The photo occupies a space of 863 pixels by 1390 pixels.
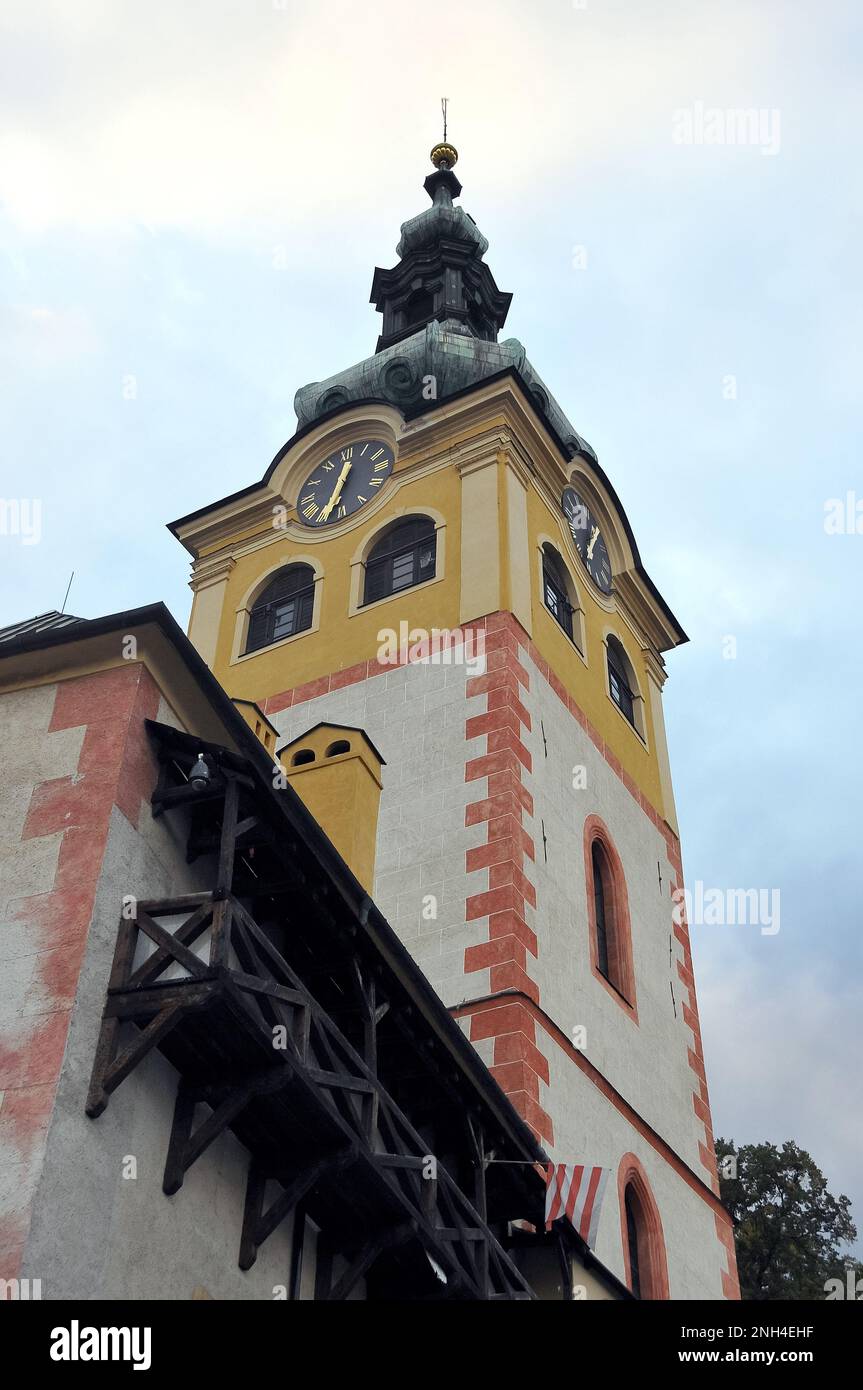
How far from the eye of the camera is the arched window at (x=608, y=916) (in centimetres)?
2250

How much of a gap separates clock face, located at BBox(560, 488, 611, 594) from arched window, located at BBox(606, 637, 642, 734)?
99cm

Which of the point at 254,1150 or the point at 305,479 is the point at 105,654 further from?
the point at 305,479

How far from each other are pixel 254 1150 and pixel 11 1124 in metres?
2.42

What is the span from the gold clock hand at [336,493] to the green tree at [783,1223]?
12778 mm

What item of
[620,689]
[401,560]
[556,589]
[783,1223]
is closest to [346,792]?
[401,560]

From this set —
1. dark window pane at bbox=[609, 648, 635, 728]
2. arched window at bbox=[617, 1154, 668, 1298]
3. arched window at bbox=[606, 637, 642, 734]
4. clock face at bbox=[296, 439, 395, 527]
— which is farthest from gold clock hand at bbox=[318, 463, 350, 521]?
arched window at bbox=[617, 1154, 668, 1298]

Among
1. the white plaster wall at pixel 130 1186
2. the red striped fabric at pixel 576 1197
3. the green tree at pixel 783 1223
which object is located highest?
the green tree at pixel 783 1223

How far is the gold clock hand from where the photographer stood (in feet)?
92.4

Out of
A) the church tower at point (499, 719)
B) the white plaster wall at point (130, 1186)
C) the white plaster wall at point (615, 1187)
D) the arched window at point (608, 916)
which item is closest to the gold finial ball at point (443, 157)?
the church tower at point (499, 719)

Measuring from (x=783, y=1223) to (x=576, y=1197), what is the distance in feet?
53.7

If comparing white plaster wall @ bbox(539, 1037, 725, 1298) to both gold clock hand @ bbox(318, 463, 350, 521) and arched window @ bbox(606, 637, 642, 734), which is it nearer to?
arched window @ bbox(606, 637, 642, 734)

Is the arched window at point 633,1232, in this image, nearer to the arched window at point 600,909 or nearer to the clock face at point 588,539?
the arched window at point 600,909
